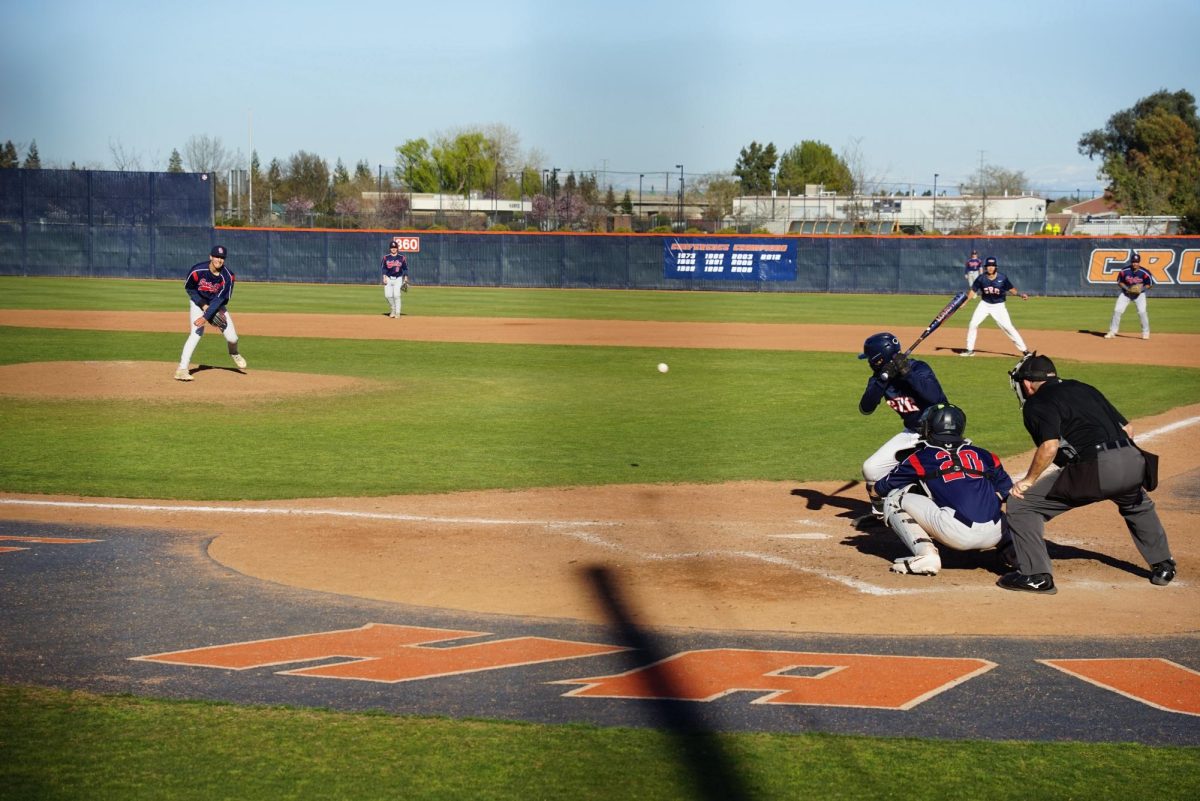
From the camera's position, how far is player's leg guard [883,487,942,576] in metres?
7.90

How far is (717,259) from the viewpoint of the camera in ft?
165

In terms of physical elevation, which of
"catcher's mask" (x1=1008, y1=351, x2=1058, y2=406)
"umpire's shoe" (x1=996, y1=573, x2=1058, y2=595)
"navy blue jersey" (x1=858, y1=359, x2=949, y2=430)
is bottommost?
"umpire's shoe" (x1=996, y1=573, x2=1058, y2=595)

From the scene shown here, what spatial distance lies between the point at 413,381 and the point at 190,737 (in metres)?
14.3

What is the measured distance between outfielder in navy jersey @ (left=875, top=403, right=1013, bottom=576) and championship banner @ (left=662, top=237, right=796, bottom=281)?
42438 mm

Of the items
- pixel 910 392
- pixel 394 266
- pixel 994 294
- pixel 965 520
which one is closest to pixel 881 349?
pixel 910 392

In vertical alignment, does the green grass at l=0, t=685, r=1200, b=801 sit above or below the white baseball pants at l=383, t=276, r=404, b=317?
below

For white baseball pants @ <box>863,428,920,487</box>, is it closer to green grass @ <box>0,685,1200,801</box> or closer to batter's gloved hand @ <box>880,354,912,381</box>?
batter's gloved hand @ <box>880,354,912,381</box>

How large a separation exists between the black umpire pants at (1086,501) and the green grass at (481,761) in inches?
107

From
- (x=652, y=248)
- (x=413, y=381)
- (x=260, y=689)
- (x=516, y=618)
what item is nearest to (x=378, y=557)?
(x=516, y=618)

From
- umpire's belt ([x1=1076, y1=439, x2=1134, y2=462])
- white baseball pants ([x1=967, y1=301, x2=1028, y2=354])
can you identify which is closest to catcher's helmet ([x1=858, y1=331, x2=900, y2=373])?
umpire's belt ([x1=1076, y1=439, x2=1134, y2=462])

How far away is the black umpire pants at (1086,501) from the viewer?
7.55 meters

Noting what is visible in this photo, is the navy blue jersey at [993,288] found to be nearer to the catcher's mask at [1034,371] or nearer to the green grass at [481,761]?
the catcher's mask at [1034,371]

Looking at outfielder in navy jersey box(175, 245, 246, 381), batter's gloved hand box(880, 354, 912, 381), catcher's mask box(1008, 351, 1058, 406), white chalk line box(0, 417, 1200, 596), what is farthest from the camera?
outfielder in navy jersey box(175, 245, 246, 381)

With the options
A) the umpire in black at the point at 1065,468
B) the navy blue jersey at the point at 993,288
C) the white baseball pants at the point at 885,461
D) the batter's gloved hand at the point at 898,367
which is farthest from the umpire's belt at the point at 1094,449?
the navy blue jersey at the point at 993,288
